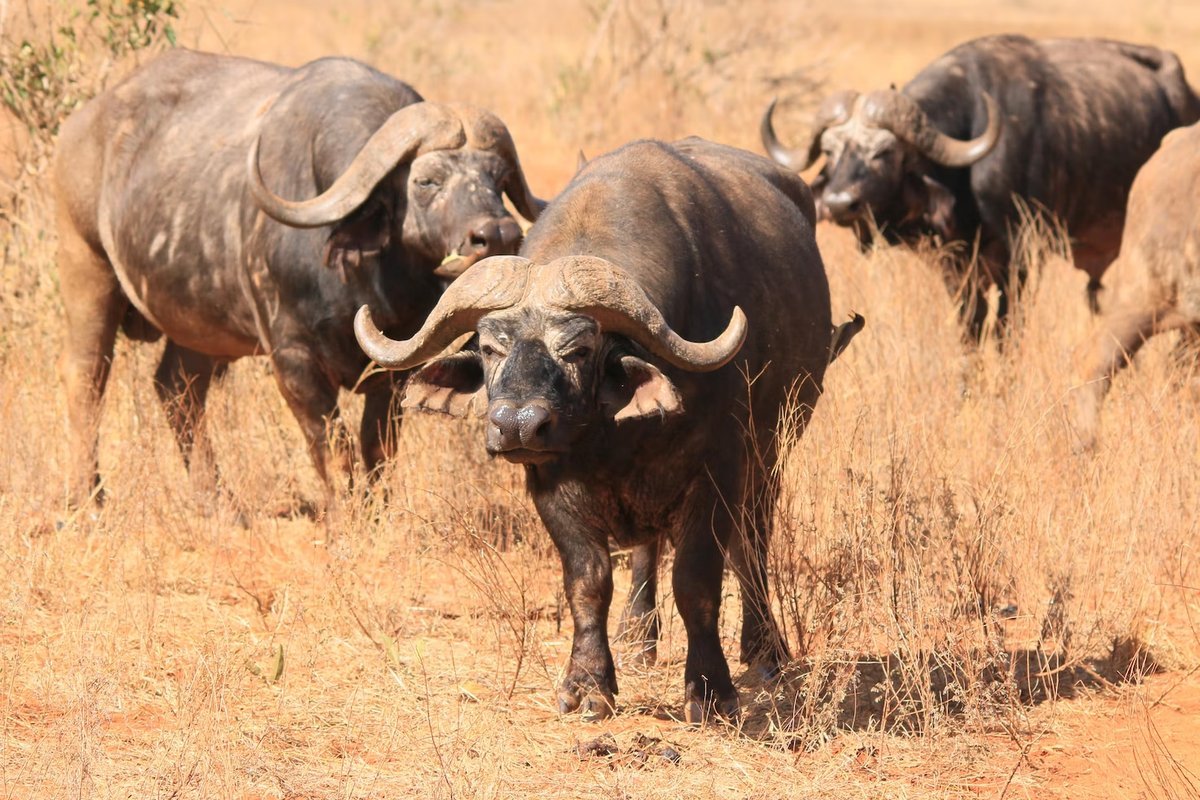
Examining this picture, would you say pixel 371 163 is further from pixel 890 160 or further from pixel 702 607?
pixel 890 160

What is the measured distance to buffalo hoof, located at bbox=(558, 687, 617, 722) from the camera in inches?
198

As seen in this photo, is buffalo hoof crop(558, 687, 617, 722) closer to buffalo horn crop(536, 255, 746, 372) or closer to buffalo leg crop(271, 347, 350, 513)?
buffalo horn crop(536, 255, 746, 372)

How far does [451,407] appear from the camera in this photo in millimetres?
4902

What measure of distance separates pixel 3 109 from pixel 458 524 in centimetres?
469

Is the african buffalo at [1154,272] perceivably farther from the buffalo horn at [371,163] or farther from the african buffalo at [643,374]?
the buffalo horn at [371,163]

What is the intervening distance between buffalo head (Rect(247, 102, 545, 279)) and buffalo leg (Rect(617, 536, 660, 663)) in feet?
4.67

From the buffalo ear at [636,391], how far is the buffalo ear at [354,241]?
220 cm

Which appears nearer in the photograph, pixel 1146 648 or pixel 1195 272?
pixel 1146 648

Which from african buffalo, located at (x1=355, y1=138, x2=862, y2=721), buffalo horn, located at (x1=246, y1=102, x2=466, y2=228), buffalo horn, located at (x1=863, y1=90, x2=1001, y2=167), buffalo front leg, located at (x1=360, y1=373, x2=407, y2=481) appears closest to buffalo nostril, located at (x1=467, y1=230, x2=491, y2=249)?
buffalo horn, located at (x1=246, y1=102, x2=466, y2=228)

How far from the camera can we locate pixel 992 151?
10289mm

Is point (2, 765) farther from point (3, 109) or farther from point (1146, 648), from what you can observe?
point (3, 109)

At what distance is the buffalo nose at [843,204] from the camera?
1005 cm

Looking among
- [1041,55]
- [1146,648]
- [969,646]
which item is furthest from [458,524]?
[1041,55]

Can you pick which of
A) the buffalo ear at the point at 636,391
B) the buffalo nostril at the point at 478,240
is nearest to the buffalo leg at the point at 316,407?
the buffalo nostril at the point at 478,240
